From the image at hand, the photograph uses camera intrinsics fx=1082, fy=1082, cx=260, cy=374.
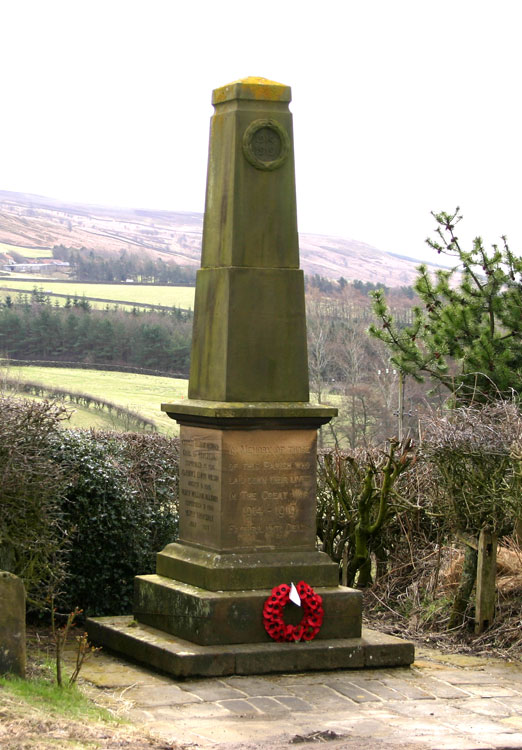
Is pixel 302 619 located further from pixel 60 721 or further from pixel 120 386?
pixel 120 386

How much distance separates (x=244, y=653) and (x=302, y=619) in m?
0.77

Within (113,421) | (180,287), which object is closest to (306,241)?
(180,287)

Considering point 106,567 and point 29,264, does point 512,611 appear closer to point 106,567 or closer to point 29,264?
point 106,567

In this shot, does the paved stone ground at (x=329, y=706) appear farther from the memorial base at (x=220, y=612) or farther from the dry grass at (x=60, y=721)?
the memorial base at (x=220, y=612)

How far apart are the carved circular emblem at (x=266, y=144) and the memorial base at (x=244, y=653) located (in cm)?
418

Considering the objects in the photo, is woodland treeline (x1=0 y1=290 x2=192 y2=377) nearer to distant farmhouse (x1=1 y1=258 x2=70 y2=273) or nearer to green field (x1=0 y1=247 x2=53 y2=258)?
distant farmhouse (x1=1 y1=258 x2=70 y2=273)

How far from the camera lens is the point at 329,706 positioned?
7.86 meters

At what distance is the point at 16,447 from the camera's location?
8.82 metres

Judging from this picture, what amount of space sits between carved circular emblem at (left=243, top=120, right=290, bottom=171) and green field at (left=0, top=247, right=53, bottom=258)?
141 metres

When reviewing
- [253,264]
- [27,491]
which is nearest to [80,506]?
[27,491]

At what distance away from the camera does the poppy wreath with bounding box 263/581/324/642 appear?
9.10 meters

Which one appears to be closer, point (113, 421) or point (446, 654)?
point (446, 654)

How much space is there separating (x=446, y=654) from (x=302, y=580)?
1840 mm

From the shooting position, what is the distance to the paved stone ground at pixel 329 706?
6934 millimetres
